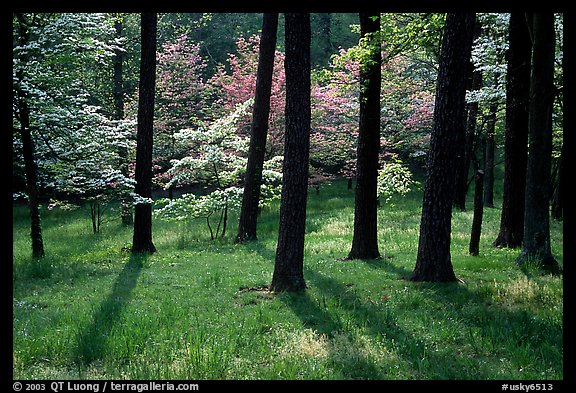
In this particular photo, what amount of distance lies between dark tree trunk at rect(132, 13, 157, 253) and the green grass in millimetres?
2134

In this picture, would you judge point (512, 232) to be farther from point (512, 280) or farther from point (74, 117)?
point (74, 117)

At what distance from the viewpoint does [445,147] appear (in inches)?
356

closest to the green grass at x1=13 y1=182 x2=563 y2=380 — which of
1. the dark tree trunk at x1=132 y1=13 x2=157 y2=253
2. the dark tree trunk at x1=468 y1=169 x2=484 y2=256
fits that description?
the dark tree trunk at x1=468 y1=169 x2=484 y2=256

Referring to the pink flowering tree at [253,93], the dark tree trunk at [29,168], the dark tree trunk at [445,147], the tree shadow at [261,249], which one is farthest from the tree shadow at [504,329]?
the pink flowering tree at [253,93]

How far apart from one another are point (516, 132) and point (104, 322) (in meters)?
11.2

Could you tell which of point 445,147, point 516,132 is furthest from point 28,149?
point 516,132

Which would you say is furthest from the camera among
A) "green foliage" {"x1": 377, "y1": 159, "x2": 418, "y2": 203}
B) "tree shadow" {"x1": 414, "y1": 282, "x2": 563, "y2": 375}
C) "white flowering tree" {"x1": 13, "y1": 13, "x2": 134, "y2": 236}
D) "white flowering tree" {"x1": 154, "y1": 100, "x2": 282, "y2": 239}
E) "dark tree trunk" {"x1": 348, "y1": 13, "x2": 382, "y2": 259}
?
"white flowering tree" {"x1": 154, "y1": 100, "x2": 282, "y2": 239}

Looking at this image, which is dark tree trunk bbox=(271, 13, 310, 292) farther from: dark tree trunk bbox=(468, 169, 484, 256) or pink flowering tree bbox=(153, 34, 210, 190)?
pink flowering tree bbox=(153, 34, 210, 190)

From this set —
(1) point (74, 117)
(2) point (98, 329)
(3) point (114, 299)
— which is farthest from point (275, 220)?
(2) point (98, 329)

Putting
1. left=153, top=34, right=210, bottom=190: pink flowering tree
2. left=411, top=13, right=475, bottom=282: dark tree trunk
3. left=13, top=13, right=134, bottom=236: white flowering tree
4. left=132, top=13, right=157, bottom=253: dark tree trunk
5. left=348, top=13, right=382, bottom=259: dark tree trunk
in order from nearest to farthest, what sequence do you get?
left=411, top=13, right=475, bottom=282: dark tree trunk → left=348, top=13, right=382, bottom=259: dark tree trunk → left=13, top=13, right=134, bottom=236: white flowering tree → left=132, top=13, right=157, bottom=253: dark tree trunk → left=153, top=34, right=210, bottom=190: pink flowering tree

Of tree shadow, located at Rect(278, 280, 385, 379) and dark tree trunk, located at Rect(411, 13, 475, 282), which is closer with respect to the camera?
tree shadow, located at Rect(278, 280, 385, 379)

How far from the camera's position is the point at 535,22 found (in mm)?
9938

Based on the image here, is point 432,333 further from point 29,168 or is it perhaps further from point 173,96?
point 173,96

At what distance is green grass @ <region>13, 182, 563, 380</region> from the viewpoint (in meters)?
5.46
